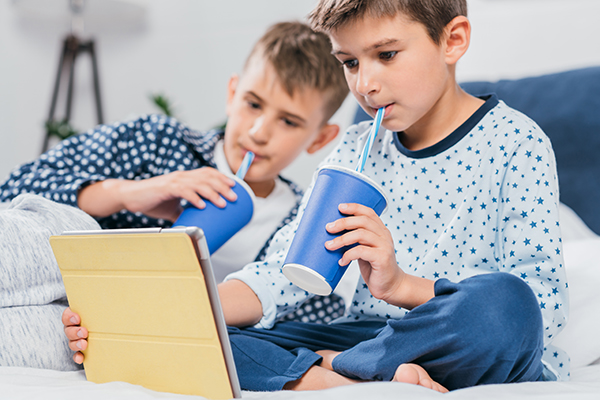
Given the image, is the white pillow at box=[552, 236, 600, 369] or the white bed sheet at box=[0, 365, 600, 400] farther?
the white pillow at box=[552, 236, 600, 369]

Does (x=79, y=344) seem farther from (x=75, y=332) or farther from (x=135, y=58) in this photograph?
(x=135, y=58)

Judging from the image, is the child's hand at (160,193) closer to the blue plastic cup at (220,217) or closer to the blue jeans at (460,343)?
the blue plastic cup at (220,217)

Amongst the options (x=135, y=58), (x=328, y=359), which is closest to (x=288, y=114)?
(x=328, y=359)

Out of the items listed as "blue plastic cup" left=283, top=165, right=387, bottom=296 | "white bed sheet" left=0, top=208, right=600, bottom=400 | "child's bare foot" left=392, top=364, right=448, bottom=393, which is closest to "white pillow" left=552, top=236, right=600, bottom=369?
"white bed sheet" left=0, top=208, right=600, bottom=400

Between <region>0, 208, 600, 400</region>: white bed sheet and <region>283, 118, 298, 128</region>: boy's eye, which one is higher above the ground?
<region>283, 118, 298, 128</region>: boy's eye

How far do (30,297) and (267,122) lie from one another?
66 centimetres

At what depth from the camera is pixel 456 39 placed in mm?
882

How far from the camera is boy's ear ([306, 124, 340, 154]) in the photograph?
142 cm

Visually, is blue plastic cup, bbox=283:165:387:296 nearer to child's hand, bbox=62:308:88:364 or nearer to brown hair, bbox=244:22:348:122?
child's hand, bbox=62:308:88:364

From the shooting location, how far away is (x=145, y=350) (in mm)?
656

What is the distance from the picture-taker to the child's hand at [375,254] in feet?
2.10

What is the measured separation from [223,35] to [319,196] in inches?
90.4

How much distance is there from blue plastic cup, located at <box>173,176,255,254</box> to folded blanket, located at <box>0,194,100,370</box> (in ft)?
0.75

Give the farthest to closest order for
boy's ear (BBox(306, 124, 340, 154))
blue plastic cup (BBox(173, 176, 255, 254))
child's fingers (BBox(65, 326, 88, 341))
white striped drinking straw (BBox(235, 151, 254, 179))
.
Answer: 1. boy's ear (BBox(306, 124, 340, 154))
2. white striped drinking straw (BBox(235, 151, 254, 179))
3. blue plastic cup (BBox(173, 176, 255, 254))
4. child's fingers (BBox(65, 326, 88, 341))
